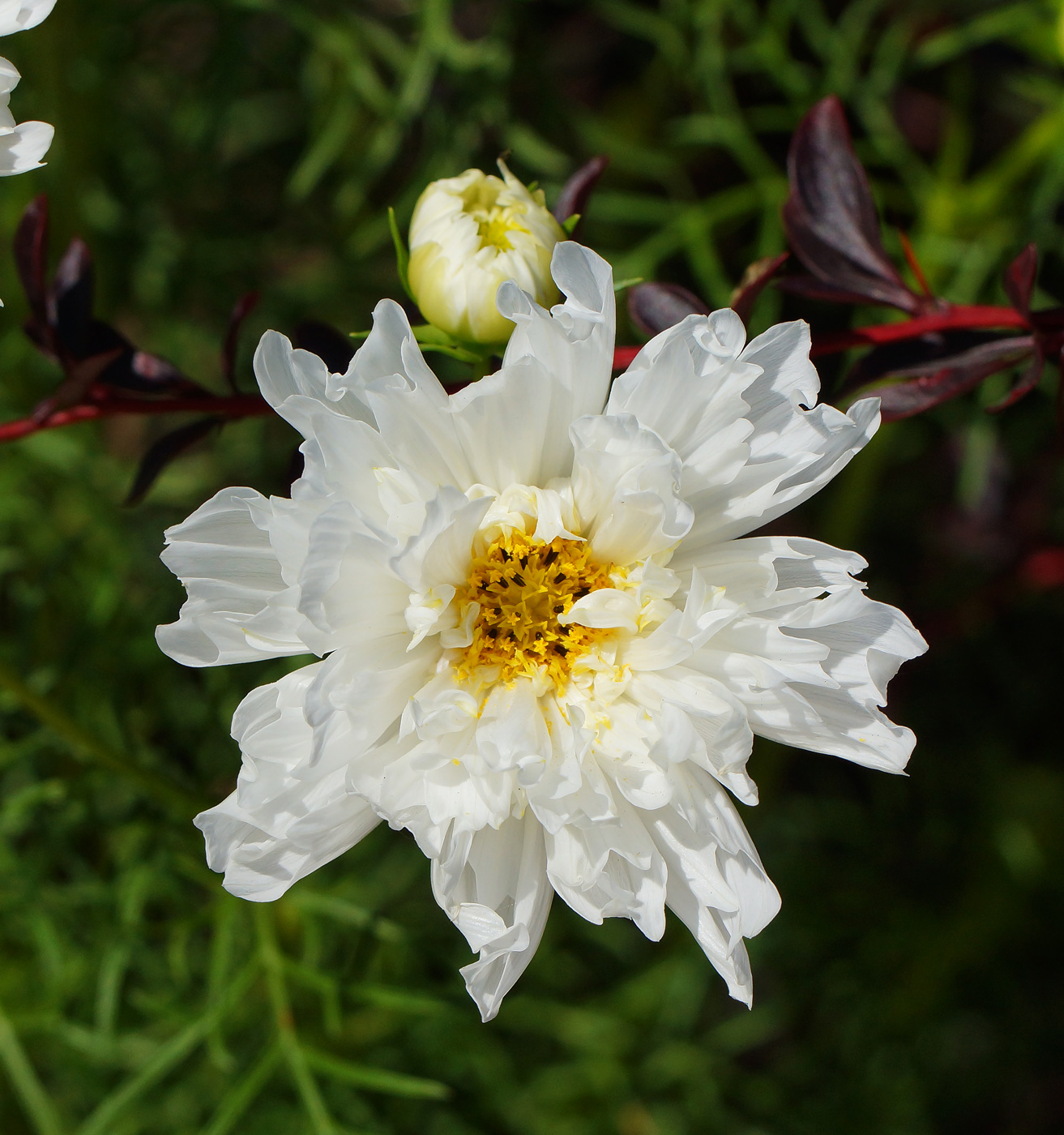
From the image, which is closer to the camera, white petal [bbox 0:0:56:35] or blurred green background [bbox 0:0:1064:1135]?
white petal [bbox 0:0:56:35]

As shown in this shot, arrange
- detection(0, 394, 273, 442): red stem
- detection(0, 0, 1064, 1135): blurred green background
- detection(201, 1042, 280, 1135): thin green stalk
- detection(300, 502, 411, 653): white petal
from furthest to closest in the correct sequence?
detection(0, 0, 1064, 1135): blurred green background, detection(201, 1042, 280, 1135): thin green stalk, detection(0, 394, 273, 442): red stem, detection(300, 502, 411, 653): white petal

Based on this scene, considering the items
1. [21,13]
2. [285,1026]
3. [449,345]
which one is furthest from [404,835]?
[21,13]

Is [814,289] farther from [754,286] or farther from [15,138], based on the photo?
[15,138]

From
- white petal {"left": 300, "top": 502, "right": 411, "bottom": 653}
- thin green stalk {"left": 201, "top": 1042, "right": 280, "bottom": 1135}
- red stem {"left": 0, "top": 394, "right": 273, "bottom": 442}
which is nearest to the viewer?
white petal {"left": 300, "top": 502, "right": 411, "bottom": 653}

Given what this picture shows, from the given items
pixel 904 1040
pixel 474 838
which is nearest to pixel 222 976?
pixel 474 838

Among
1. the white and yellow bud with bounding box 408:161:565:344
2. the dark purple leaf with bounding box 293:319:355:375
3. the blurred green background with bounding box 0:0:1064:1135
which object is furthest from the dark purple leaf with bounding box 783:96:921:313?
the blurred green background with bounding box 0:0:1064:1135

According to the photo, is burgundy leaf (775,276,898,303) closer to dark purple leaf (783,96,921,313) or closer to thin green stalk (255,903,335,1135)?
dark purple leaf (783,96,921,313)

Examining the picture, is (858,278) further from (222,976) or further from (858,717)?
(222,976)
